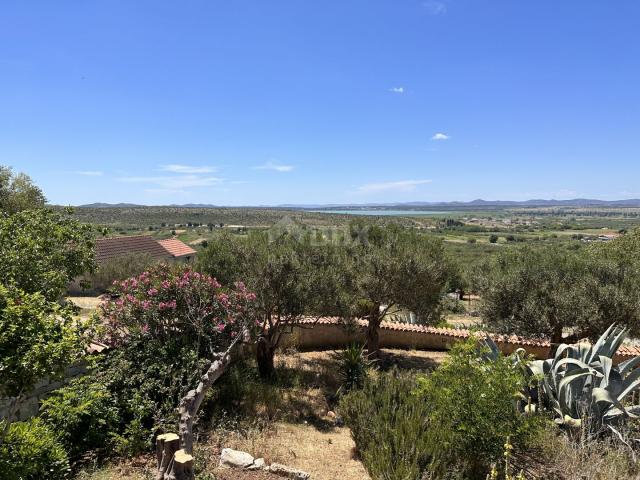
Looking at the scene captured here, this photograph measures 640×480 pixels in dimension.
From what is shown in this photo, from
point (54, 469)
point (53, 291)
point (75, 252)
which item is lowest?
point (54, 469)

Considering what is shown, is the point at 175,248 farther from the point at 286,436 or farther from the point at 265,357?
the point at 286,436

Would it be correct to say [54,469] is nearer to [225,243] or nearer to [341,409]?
[341,409]

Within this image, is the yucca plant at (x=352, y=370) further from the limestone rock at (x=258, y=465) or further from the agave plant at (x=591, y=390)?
the limestone rock at (x=258, y=465)

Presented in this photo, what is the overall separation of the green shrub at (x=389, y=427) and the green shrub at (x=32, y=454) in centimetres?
439

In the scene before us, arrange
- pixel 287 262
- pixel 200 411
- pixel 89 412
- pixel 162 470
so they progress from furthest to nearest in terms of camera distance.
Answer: pixel 287 262 < pixel 200 411 < pixel 89 412 < pixel 162 470

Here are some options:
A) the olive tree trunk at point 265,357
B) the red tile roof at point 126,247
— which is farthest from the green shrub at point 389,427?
the red tile roof at point 126,247

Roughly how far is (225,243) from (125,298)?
417 centimetres

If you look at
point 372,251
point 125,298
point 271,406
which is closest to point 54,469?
point 125,298

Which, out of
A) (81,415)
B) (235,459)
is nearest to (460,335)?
(235,459)

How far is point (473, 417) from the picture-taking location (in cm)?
522

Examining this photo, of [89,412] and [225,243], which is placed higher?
[225,243]

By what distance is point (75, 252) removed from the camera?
8.11m

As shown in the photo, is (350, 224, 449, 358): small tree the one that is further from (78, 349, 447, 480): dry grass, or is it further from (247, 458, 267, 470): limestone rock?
(247, 458, 267, 470): limestone rock

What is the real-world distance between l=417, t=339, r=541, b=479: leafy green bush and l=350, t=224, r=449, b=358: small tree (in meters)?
5.56
